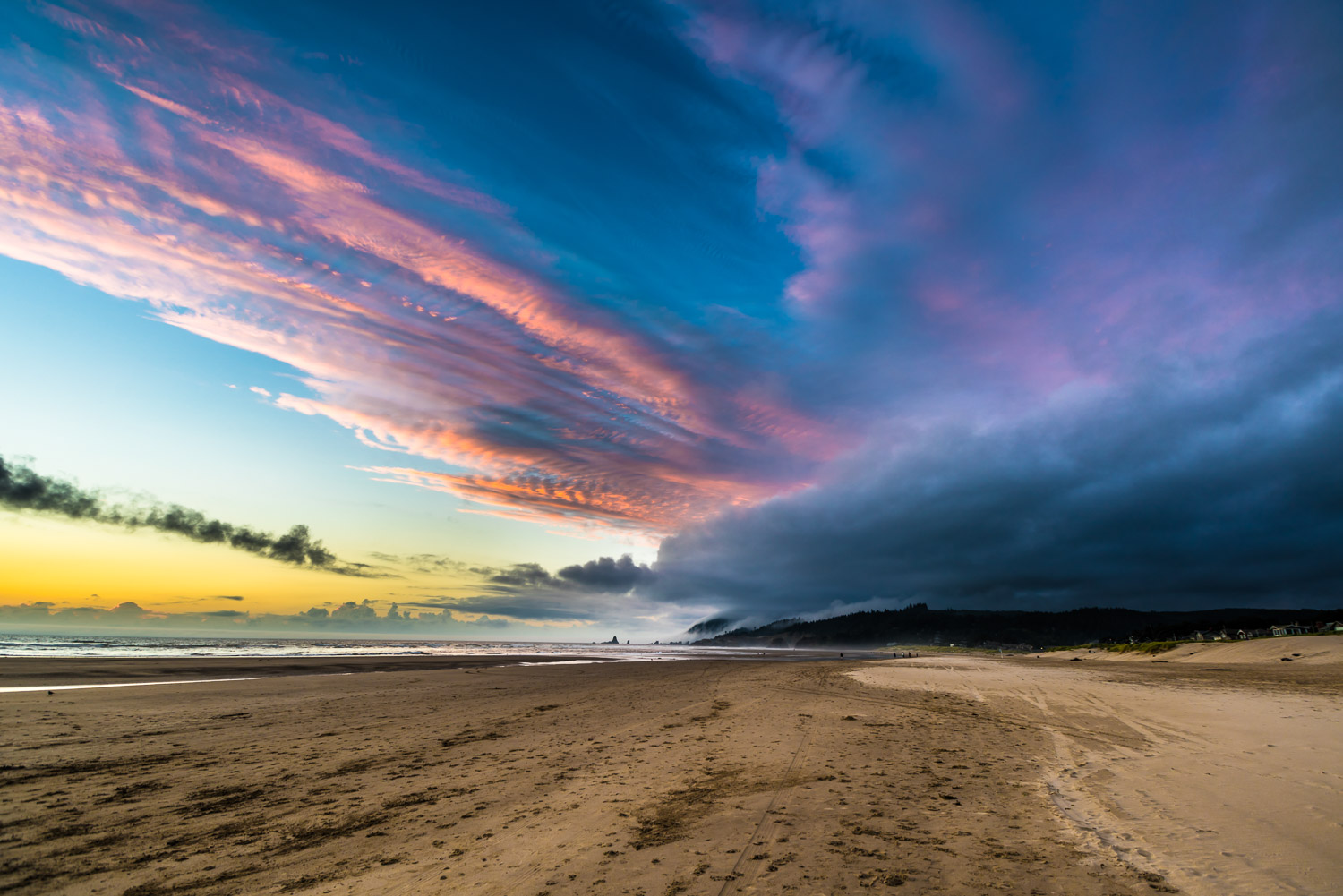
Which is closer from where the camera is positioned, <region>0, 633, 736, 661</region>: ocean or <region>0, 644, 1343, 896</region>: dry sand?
<region>0, 644, 1343, 896</region>: dry sand

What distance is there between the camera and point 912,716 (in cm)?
1748

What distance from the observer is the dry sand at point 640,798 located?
6.12 meters

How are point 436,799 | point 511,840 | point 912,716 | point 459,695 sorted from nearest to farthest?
point 511,840 < point 436,799 < point 912,716 < point 459,695

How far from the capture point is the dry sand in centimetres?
612

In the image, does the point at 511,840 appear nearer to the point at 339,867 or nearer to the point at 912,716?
the point at 339,867

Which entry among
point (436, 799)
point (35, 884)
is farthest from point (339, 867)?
point (35, 884)

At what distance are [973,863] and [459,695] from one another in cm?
2157

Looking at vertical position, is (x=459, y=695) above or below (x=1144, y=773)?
below

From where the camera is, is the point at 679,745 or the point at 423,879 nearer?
the point at 423,879

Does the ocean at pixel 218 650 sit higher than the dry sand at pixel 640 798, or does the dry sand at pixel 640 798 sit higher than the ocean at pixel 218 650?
the dry sand at pixel 640 798

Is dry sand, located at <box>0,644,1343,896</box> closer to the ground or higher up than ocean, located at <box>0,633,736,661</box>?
higher up

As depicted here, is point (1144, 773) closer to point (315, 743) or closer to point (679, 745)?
point (679, 745)

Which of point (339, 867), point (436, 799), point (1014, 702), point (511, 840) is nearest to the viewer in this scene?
point (339, 867)

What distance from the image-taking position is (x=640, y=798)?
8.97 m
